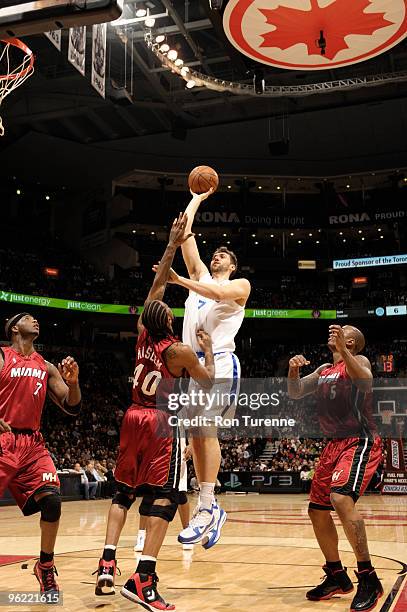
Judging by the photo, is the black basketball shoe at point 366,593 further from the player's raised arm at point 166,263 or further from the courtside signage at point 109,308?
the courtside signage at point 109,308

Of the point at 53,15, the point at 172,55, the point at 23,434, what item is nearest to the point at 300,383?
the point at 23,434

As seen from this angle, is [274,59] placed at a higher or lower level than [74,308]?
higher

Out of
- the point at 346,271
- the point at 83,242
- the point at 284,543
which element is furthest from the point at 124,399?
the point at 284,543

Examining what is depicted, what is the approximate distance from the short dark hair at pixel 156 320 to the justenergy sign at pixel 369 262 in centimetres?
2847

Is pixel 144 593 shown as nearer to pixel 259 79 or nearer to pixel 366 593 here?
pixel 366 593

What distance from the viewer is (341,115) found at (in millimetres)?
27703

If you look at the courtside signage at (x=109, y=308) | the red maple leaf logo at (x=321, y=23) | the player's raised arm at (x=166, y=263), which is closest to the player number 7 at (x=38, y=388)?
the player's raised arm at (x=166, y=263)

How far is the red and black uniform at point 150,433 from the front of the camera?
4727mm

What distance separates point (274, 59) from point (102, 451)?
15565 millimetres

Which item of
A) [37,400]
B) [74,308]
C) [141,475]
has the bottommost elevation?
[141,475]

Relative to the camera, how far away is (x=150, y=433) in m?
4.75

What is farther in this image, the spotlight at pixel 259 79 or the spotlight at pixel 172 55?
the spotlight at pixel 172 55

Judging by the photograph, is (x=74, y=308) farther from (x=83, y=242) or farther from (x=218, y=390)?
(x=218, y=390)

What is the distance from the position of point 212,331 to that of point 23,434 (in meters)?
1.84
